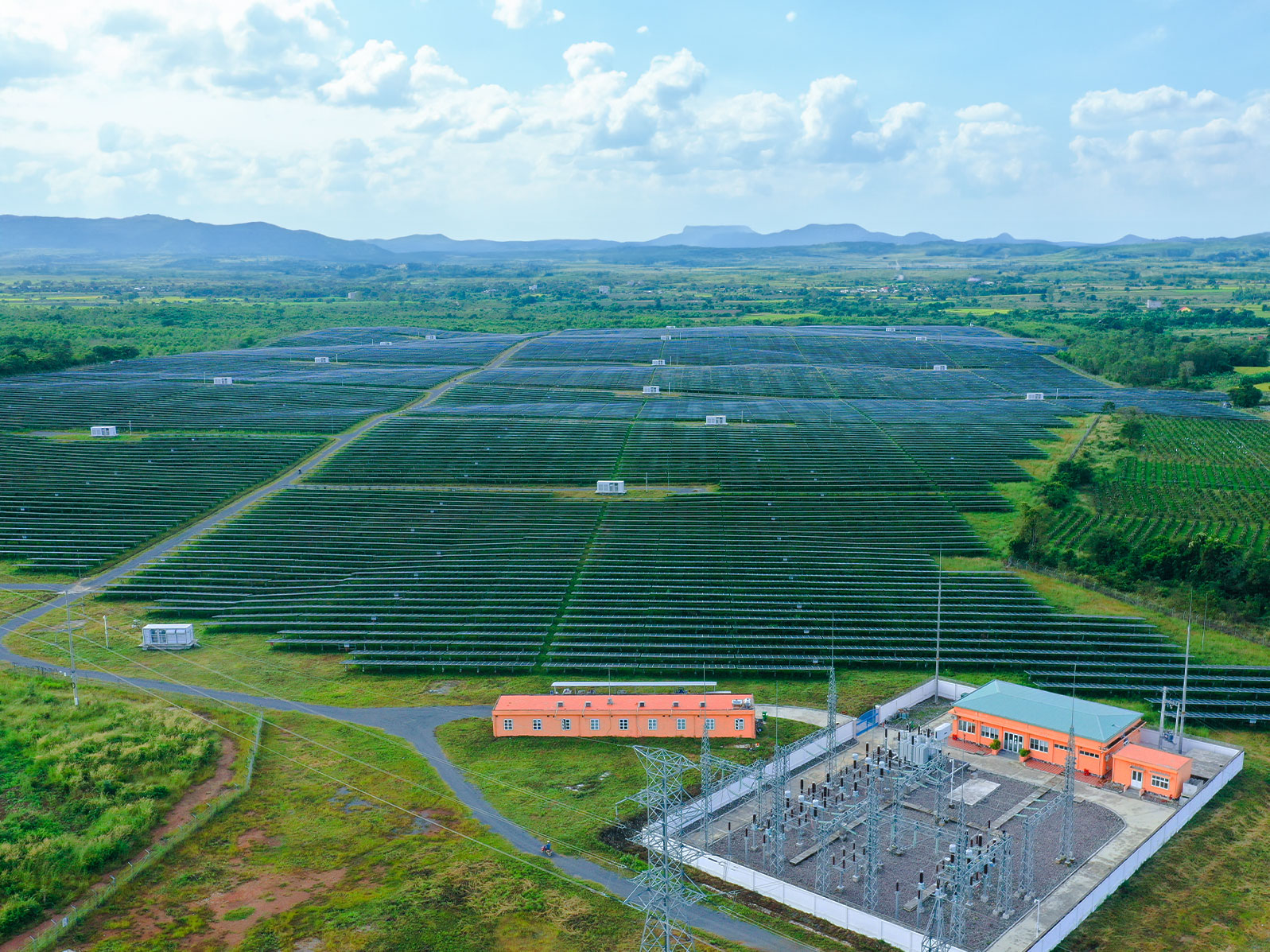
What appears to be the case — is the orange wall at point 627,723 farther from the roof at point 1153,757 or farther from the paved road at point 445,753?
the roof at point 1153,757

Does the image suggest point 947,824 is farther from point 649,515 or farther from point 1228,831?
point 649,515

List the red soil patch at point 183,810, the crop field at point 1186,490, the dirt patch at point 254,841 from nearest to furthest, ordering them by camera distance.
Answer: the red soil patch at point 183,810 < the dirt patch at point 254,841 < the crop field at point 1186,490

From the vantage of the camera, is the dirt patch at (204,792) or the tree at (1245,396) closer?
the dirt patch at (204,792)

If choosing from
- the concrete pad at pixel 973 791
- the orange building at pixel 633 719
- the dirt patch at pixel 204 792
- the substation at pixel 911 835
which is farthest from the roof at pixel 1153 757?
the dirt patch at pixel 204 792

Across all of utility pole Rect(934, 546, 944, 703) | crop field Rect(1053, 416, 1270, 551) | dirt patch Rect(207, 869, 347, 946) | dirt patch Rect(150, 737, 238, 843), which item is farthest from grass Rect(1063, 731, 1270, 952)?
crop field Rect(1053, 416, 1270, 551)

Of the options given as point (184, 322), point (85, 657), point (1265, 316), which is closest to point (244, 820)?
point (85, 657)

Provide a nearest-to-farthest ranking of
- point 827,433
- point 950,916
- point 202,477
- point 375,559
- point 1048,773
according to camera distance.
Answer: point 950,916 → point 1048,773 → point 375,559 → point 202,477 → point 827,433

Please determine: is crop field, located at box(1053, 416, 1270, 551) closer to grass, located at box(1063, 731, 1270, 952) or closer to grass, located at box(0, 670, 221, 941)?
grass, located at box(1063, 731, 1270, 952)
